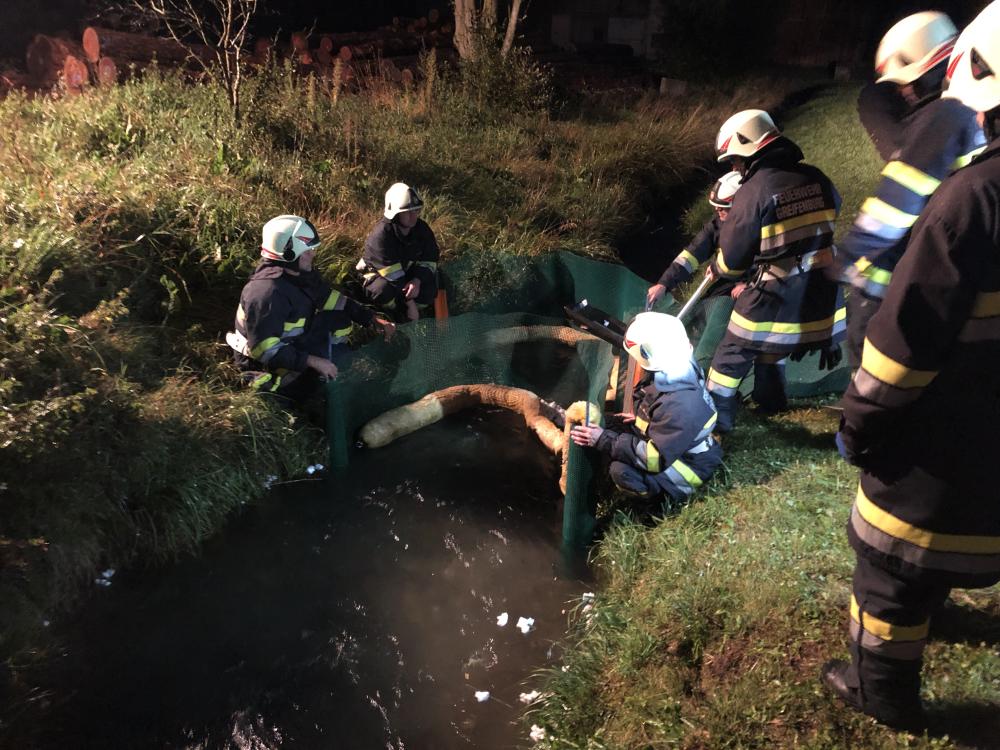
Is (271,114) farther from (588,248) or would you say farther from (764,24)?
(764,24)

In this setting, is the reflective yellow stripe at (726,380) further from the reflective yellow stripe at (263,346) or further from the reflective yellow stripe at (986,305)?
the reflective yellow stripe at (263,346)

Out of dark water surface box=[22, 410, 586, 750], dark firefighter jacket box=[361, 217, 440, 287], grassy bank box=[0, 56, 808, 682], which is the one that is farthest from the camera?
dark firefighter jacket box=[361, 217, 440, 287]

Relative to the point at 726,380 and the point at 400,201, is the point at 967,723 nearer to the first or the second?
the point at 726,380

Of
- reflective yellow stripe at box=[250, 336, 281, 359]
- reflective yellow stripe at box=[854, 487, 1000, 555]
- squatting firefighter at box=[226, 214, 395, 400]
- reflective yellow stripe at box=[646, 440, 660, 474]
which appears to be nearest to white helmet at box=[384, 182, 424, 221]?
squatting firefighter at box=[226, 214, 395, 400]

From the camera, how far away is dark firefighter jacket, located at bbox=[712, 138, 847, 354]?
3693 millimetres

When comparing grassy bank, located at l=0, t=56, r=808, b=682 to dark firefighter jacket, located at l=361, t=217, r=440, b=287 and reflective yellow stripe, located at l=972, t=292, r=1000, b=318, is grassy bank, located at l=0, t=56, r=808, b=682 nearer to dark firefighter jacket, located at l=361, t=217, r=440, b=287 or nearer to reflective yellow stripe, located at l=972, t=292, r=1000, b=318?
dark firefighter jacket, located at l=361, t=217, r=440, b=287

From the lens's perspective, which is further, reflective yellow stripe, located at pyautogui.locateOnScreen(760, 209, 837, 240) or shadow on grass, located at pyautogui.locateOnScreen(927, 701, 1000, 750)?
reflective yellow stripe, located at pyautogui.locateOnScreen(760, 209, 837, 240)

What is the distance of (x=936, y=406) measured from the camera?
188cm

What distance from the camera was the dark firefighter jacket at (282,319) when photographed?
421 cm

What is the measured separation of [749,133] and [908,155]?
1.21 metres

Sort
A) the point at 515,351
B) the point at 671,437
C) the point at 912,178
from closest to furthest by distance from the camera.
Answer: the point at 912,178 → the point at 671,437 → the point at 515,351

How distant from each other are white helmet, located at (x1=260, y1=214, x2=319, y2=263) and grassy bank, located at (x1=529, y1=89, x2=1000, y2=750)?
2.59m

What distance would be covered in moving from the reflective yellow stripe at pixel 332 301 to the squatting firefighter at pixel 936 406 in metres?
3.51

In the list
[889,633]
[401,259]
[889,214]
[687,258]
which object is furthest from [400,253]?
[889,633]
